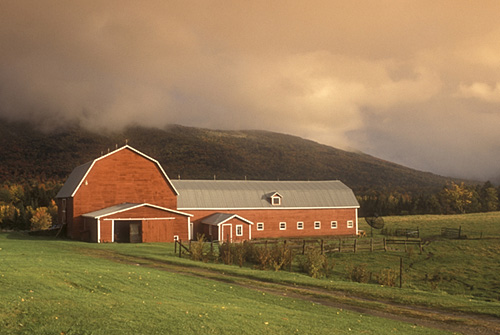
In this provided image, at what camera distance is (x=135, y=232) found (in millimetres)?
46594

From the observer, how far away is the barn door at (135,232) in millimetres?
46406

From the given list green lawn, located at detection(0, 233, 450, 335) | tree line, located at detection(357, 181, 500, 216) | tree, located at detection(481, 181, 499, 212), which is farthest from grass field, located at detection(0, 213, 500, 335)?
tree, located at detection(481, 181, 499, 212)

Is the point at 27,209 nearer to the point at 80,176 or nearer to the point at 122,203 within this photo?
the point at 80,176

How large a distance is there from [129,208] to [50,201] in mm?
74414

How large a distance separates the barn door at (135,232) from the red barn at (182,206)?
94mm

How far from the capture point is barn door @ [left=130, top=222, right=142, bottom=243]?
46.4 m

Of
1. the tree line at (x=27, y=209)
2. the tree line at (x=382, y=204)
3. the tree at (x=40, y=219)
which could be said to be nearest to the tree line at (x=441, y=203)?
the tree line at (x=382, y=204)

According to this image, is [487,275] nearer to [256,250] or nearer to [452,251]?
[452,251]

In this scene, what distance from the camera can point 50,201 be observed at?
367ft

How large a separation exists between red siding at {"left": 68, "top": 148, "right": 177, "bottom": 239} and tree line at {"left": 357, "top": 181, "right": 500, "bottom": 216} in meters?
76.6

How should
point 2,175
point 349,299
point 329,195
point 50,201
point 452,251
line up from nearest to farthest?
point 349,299
point 452,251
point 329,195
point 50,201
point 2,175

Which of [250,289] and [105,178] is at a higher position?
[105,178]

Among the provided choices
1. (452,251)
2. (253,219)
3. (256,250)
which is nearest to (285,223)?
(253,219)

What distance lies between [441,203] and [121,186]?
9633 cm
